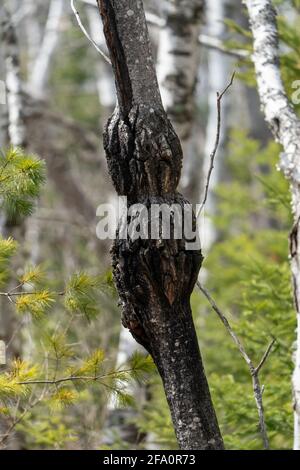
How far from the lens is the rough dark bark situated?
317 cm

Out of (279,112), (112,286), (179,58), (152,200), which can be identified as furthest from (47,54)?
(152,200)

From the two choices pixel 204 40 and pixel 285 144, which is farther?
pixel 204 40

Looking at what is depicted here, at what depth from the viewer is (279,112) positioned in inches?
157

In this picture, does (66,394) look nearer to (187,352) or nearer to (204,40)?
(187,352)

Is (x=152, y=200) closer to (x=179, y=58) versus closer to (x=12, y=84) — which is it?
(x=179, y=58)

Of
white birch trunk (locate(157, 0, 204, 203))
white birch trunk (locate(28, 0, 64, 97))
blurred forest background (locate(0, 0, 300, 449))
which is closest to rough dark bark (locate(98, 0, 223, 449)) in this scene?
blurred forest background (locate(0, 0, 300, 449))

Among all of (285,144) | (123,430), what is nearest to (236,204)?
(123,430)

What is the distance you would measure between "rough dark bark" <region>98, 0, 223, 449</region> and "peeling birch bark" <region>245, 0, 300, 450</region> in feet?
1.74

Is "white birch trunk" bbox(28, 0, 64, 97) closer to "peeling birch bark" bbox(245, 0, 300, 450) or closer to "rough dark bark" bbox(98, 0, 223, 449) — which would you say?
"peeling birch bark" bbox(245, 0, 300, 450)

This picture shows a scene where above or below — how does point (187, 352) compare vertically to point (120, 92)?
below

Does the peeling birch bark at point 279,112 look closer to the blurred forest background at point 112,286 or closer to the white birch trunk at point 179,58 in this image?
the blurred forest background at point 112,286

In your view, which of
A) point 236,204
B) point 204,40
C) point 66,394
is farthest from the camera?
point 236,204
